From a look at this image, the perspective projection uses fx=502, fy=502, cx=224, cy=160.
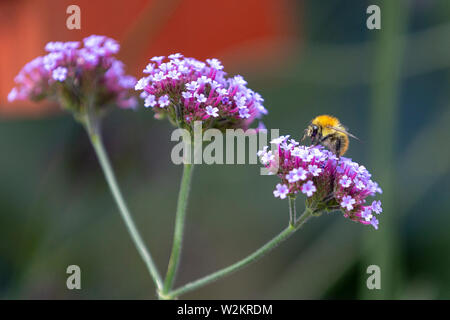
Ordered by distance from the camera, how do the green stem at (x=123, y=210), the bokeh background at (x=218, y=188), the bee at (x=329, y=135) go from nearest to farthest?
1. the green stem at (x=123, y=210)
2. the bee at (x=329, y=135)
3. the bokeh background at (x=218, y=188)

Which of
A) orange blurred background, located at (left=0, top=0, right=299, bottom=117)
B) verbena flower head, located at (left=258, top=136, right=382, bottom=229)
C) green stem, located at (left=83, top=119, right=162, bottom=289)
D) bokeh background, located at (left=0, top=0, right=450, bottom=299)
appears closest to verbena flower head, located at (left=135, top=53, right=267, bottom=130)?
verbena flower head, located at (left=258, top=136, right=382, bottom=229)

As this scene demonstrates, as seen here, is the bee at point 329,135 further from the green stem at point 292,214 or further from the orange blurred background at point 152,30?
the orange blurred background at point 152,30

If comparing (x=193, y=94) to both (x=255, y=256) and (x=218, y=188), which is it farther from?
(x=218, y=188)

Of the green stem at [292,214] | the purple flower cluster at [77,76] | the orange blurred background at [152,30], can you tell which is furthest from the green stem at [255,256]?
the orange blurred background at [152,30]

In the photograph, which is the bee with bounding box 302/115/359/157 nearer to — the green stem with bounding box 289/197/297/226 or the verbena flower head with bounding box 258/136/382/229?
the verbena flower head with bounding box 258/136/382/229
